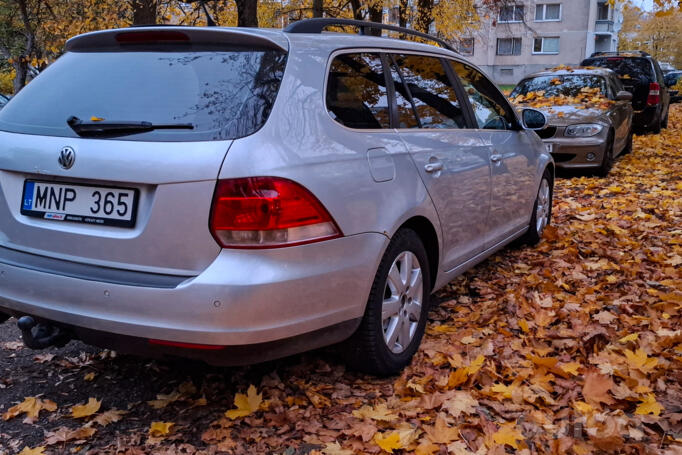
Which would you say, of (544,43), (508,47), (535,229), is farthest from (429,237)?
(544,43)

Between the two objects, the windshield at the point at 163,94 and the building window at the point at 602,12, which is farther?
the building window at the point at 602,12

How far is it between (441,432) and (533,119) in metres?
3.39

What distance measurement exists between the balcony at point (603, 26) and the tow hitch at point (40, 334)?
227 feet

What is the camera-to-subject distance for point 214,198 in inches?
100

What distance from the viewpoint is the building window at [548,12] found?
59.7m

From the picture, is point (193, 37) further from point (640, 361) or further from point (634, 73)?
point (634, 73)

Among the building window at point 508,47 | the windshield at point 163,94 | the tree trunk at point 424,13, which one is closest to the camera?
the windshield at point 163,94

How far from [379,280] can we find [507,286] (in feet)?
7.09

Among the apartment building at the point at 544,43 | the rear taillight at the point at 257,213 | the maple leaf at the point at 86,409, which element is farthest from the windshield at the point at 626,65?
the apartment building at the point at 544,43

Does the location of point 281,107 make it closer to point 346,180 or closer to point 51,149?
point 346,180

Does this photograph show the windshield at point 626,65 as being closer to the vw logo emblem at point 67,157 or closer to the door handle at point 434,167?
the door handle at point 434,167

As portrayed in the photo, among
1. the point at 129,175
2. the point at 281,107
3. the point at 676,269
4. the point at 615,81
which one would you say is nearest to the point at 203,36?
the point at 281,107

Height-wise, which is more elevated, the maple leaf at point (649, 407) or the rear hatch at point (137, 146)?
the rear hatch at point (137, 146)

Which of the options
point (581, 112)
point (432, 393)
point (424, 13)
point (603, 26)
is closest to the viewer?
point (432, 393)
